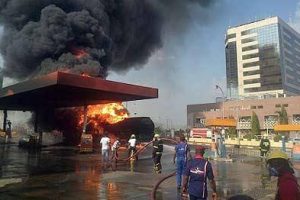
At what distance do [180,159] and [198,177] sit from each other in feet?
18.1

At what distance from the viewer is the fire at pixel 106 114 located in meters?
40.7

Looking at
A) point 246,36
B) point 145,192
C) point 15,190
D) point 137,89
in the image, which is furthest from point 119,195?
point 246,36

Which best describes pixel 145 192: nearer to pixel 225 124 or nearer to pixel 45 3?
pixel 225 124

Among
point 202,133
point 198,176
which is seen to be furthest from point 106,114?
point 198,176

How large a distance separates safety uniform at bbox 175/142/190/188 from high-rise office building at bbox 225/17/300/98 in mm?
114566

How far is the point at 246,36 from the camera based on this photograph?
12850cm

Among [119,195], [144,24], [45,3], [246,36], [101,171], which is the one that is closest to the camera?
[119,195]

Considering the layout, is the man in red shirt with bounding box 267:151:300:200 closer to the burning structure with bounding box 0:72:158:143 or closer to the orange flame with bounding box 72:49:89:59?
the burning structure with bounding box 0:72:158:143

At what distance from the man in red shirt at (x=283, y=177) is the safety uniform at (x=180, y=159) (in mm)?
7509

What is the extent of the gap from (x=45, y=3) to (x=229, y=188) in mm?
33558

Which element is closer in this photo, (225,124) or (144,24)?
(225,124)

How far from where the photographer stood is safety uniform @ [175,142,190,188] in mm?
11620

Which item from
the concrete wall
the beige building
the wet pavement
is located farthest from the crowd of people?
the beige building

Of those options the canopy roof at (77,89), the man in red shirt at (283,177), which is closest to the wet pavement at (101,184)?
the man in red shirt at (283,177)
